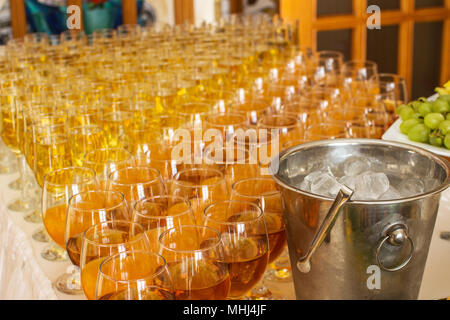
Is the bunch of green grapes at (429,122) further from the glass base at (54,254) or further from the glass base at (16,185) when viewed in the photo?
the glass base at (16,185)

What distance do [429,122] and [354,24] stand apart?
3417 millimetres

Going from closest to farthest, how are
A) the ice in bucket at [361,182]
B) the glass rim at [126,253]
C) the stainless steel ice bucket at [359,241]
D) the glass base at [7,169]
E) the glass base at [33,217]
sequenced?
the glass rim at [126,253] < the stainless steel ice bucket at [359,241] < the ice in bucket at [361,182] < the glass base at [33,217] < the glass base at [7,169]

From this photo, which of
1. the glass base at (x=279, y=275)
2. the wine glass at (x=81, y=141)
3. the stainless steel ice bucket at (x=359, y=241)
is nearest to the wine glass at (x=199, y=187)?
the stainless steel ice bucket at (x=359, y=241)

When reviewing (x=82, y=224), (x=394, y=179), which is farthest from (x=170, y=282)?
(x=394, y=179)

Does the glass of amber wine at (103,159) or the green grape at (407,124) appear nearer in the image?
the glass of amber wine at (103,159)

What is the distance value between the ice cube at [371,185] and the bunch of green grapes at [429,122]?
380 mm

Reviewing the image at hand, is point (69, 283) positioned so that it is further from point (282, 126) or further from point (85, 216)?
point (282, 126)

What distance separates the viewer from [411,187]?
104 centimetres

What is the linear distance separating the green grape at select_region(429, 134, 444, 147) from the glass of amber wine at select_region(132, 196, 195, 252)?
0.66 meters

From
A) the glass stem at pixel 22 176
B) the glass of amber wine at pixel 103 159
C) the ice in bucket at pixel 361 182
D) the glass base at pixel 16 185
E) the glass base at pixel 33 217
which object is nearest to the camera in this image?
the ice in bucket at pixel 361 182

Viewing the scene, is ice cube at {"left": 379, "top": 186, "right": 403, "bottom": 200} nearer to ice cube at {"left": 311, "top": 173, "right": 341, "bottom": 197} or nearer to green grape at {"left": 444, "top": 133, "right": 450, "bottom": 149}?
ice cube at {"left": 311, "top": 173, "right": 341, "bottom": 197}

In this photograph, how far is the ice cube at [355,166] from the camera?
1072 mm

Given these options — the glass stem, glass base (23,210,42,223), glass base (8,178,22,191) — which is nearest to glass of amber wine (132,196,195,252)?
glass base (23,210,42,223)

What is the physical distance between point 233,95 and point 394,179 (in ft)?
2.81
